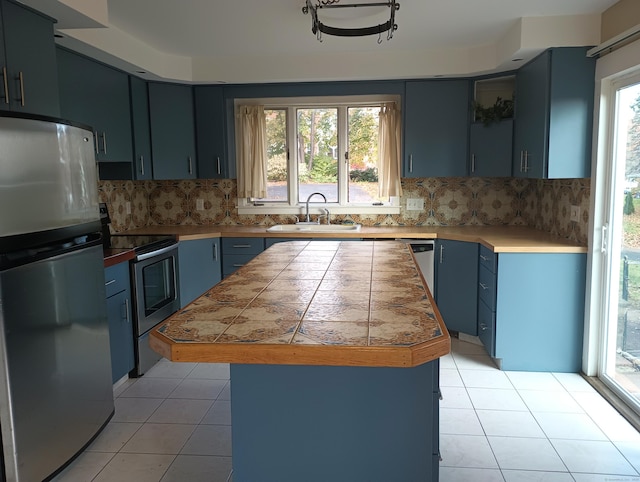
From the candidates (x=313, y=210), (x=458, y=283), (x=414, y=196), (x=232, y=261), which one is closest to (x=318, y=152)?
(x=313, y=210)

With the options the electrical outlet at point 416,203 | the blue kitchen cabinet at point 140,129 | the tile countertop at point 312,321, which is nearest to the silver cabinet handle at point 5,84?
the tile countertop at point 312,321

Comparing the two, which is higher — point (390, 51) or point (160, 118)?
point (390, 51)

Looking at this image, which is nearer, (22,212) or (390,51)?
(22,212)

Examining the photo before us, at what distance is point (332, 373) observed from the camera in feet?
5.37

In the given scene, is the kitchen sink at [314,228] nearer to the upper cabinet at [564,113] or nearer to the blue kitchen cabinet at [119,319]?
the blue kitchen cabinet at [119,319]

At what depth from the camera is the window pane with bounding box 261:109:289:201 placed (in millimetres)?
4816

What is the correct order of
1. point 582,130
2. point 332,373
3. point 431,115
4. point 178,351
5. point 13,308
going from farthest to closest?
point 431,115
point 582,130
point 13,308
point 332,373
point 178,351

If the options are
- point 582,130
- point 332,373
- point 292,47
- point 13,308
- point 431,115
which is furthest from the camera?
point 431,115

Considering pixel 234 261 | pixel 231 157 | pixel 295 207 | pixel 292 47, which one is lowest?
pixel 234 261

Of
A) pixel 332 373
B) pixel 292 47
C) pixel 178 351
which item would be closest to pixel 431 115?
pixel 292 47

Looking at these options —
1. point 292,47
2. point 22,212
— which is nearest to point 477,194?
point 292,47

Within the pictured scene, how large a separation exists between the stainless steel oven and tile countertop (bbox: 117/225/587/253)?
0.33 m

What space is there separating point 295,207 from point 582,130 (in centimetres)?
248

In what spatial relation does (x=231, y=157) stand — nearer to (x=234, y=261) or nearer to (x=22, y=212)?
(x=234, y=261)
